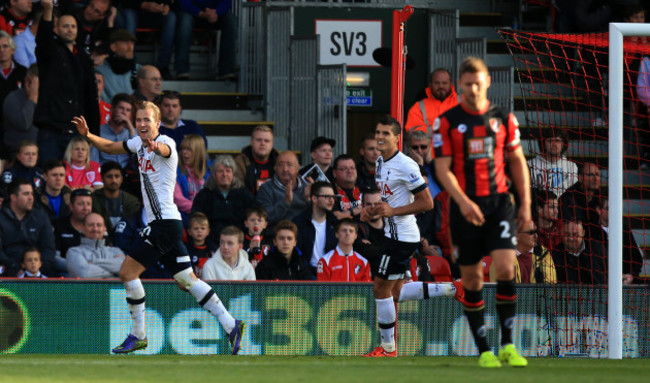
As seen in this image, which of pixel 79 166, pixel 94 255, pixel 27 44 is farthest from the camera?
pixel 27 44

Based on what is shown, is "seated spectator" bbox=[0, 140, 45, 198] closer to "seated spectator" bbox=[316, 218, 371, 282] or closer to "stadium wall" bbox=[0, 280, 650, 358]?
"stadium wall" bbox=[0, 280, 650, 358]

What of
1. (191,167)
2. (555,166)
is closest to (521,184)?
(555,166)

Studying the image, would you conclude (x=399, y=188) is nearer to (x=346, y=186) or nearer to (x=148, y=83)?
(x=346, y=186)

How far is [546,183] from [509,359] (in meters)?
3.37

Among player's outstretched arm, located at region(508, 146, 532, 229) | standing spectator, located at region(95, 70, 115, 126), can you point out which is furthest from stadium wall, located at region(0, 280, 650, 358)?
standing spectator, located at region(95, 70, 115, 126)

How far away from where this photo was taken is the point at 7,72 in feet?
43.5

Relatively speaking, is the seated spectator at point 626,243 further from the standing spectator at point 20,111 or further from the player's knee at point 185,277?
the standing spectator at point 20,111

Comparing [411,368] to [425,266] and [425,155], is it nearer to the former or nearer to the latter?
Result: [425,266]

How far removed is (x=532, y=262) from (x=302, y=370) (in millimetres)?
4233

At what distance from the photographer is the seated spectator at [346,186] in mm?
12625

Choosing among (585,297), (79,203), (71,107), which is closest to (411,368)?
(585,297)

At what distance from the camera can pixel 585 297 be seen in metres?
10.7

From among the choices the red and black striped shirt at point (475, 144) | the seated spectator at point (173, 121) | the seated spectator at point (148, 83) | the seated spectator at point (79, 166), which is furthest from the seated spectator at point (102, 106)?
the red and black striped shirt at point (475, 144)

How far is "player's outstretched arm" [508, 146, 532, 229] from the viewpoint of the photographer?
776cm
